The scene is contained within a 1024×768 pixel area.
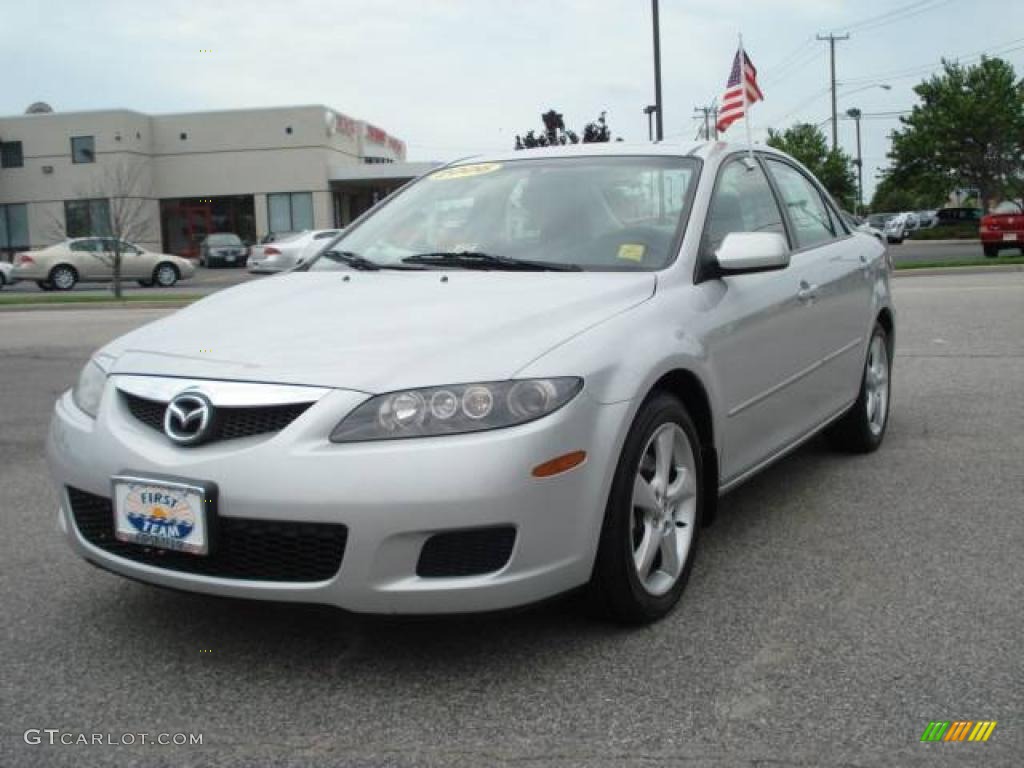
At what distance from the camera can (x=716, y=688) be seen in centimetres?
294

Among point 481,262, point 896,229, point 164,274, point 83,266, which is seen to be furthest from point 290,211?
point 481,262

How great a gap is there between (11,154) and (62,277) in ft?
62.1

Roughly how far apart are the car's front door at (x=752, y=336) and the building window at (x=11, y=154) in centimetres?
4619

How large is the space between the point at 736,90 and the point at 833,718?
9951 mm

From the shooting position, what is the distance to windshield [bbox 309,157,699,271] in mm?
3969

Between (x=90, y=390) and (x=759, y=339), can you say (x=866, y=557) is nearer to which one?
(x=759, y=339)

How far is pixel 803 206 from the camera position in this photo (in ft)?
17.3

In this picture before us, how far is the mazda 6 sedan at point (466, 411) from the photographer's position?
2820 mm

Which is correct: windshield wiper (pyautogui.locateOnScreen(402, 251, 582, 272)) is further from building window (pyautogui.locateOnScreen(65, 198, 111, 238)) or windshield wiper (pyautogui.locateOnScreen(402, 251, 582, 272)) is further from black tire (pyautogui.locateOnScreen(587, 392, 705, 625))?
building window (pyautogui.locateOnScreen(65, 198, 111, 238))

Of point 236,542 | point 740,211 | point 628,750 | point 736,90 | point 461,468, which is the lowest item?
point 628,750

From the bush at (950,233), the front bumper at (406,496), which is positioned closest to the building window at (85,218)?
the bush at (950,233)

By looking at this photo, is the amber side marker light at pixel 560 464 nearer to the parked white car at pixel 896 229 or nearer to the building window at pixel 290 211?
the parked white car at pixel 896 229

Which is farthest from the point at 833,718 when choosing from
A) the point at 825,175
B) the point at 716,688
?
the point at 825,175

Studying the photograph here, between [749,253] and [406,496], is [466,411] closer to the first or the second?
[406,496]
